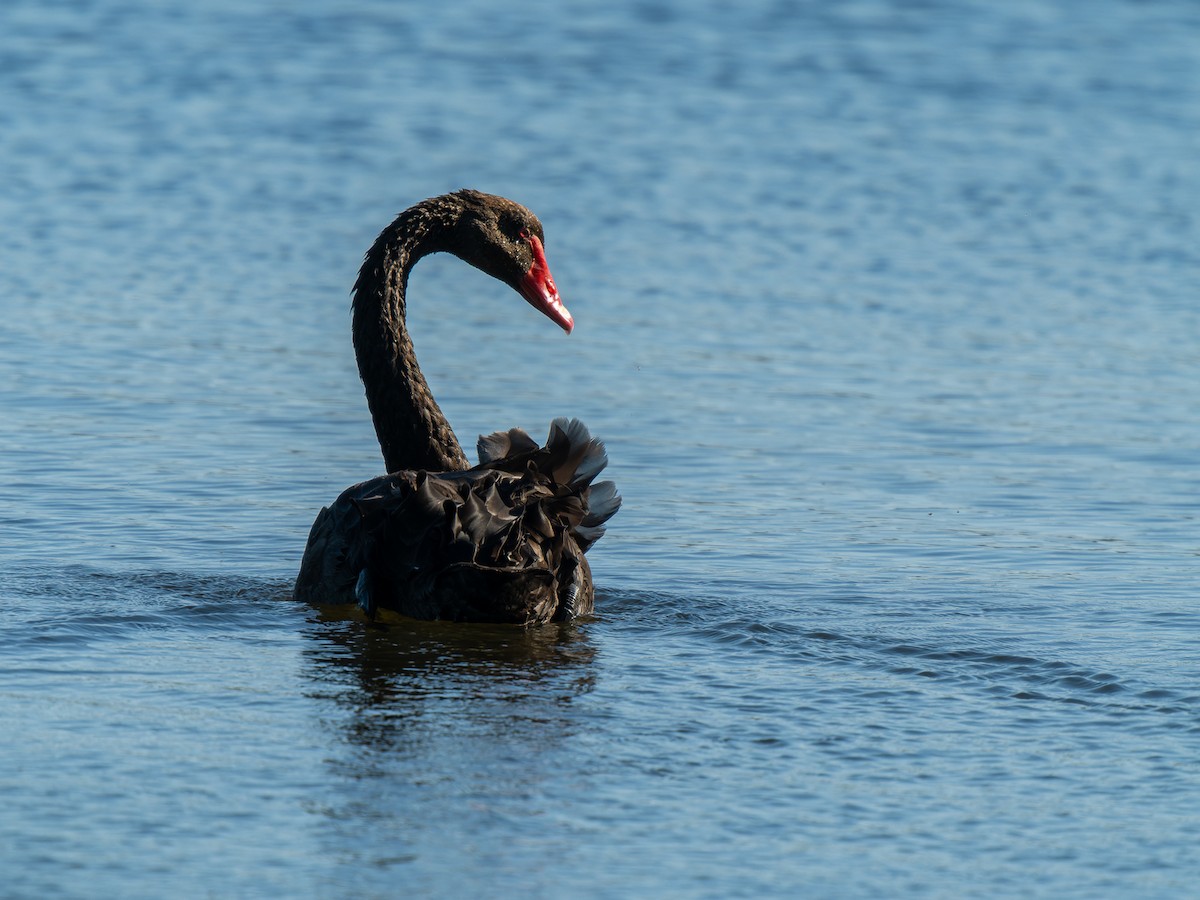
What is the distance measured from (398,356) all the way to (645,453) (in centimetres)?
209

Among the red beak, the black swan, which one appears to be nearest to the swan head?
the red beak

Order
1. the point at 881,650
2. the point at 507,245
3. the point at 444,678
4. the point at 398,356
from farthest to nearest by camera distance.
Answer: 1. the point at 507,245
2. the point at 398,356
3. the point at 881,650
4. the point at 444,678

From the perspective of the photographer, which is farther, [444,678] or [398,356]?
[398,356]

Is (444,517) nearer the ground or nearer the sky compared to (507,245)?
nearer the ground

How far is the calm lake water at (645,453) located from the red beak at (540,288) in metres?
0.96

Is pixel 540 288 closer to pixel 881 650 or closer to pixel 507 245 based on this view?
pixel 507 245

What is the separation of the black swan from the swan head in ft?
1.49

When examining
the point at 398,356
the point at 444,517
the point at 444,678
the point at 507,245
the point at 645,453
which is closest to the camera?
the point at 444,678

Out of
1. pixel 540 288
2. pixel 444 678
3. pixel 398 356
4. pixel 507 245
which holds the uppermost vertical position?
pixel 507 245

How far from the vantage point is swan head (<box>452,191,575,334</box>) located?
8.40 metres

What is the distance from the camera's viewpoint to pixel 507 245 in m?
8.41

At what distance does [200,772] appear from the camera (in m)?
5.01

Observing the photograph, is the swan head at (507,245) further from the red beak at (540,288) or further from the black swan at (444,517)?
the black swan at (444,517)

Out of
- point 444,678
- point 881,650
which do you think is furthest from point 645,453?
point 444,678
